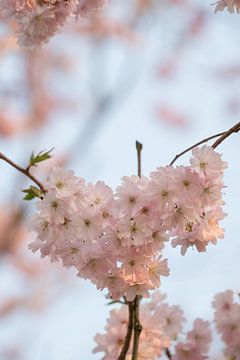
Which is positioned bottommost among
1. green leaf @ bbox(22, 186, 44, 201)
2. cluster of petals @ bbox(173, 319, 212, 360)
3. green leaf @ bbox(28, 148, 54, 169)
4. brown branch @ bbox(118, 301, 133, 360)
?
brown branch @ bbox(118, 301, 133, 360)

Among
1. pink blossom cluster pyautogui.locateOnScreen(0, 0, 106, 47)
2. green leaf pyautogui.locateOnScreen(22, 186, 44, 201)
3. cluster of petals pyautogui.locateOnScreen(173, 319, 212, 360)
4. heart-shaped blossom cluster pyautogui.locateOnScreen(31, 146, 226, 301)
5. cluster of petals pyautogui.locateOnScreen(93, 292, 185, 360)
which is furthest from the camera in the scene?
cluster of petals pyautogui.locateOnScreen(173, 319, 212, 360)

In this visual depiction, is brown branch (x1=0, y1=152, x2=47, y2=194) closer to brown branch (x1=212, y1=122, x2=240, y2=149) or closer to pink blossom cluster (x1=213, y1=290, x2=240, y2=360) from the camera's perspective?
brown branch (x1=212, y1=122, x2=240, y2=149)

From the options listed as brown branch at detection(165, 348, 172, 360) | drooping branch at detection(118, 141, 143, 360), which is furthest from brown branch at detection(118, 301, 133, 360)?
brown branch at detection(165, 348, 172, 360)

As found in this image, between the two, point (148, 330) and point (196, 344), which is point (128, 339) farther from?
point (196, 344)

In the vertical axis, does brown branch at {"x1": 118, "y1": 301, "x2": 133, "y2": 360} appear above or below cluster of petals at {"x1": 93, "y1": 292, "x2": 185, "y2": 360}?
below

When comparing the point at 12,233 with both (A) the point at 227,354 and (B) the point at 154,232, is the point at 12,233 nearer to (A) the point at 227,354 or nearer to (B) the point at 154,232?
(A) the point at 227,354

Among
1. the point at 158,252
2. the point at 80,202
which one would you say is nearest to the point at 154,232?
the point at 158,252

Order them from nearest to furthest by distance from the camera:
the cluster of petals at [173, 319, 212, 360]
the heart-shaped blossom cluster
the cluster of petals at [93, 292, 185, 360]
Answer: the heart-shaped blossom cluster
the cluster of petals at [93, 292, 185, 360]
the cluster of petals at [173, 319, 212, 360]
